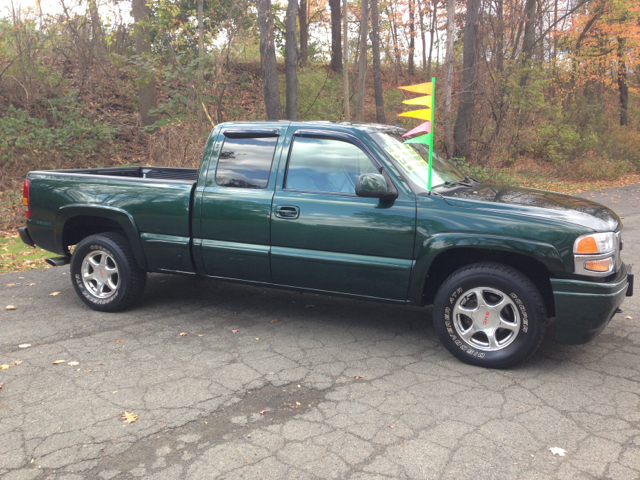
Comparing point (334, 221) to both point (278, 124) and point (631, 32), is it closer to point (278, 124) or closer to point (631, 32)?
point (278, 124)

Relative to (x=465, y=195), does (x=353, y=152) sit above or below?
above

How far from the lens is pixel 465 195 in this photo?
443 centimetres

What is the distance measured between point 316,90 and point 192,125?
692 centimetres

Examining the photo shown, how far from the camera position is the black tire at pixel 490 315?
12.9 ft

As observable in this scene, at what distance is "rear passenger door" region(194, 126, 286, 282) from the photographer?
15.6 ft

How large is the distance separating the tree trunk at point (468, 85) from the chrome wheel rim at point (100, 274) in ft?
44.7

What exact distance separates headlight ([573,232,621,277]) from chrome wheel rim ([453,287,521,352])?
550 mm

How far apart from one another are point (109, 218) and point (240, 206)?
1.53 m

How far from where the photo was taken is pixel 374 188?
13.7ft

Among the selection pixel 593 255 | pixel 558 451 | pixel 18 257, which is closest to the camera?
pixel 558 451

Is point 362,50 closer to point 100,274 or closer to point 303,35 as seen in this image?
point 303,35

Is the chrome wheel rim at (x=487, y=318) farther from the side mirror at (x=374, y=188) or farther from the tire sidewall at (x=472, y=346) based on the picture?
the side mirror at (x=374, y=188)

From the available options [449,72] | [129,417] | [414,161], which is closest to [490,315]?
[414,161]

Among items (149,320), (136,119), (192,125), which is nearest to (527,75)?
(192,125)
